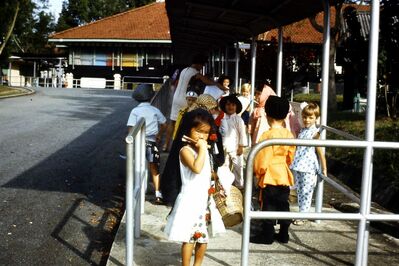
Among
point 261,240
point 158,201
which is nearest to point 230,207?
point 261,240

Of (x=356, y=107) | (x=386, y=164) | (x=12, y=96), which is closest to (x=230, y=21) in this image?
(x=386, y=164)

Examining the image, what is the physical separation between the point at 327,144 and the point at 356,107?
50.6ft

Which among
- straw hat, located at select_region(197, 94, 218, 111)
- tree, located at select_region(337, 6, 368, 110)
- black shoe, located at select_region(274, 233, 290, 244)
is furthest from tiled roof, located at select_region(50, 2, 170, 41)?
black shoe, located at select_region(274, 233, 290, 244)

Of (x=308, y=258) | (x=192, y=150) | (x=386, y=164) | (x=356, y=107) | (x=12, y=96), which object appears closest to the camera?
(x=192, y=150)

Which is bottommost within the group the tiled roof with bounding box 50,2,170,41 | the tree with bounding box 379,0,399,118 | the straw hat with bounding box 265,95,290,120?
the straw hat with bounding box 265,95,290,120

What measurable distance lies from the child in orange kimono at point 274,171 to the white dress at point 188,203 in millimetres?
1100

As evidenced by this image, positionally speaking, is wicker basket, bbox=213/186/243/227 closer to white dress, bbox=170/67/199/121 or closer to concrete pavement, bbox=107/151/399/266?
concrete pavement, bbox=107/151/399/266

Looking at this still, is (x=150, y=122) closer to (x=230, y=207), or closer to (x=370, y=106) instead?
(x=230, y=207)

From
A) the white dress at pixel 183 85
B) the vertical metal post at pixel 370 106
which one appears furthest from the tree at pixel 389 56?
the vertical metal post at pixel 370 106

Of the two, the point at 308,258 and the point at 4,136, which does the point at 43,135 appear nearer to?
the point at 4,136

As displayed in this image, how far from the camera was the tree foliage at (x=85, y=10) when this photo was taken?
79912 mm

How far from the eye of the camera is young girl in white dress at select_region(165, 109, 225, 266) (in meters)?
4.30

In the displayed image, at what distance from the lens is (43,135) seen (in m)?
13.8

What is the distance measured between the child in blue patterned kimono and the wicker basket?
0.92 meters
